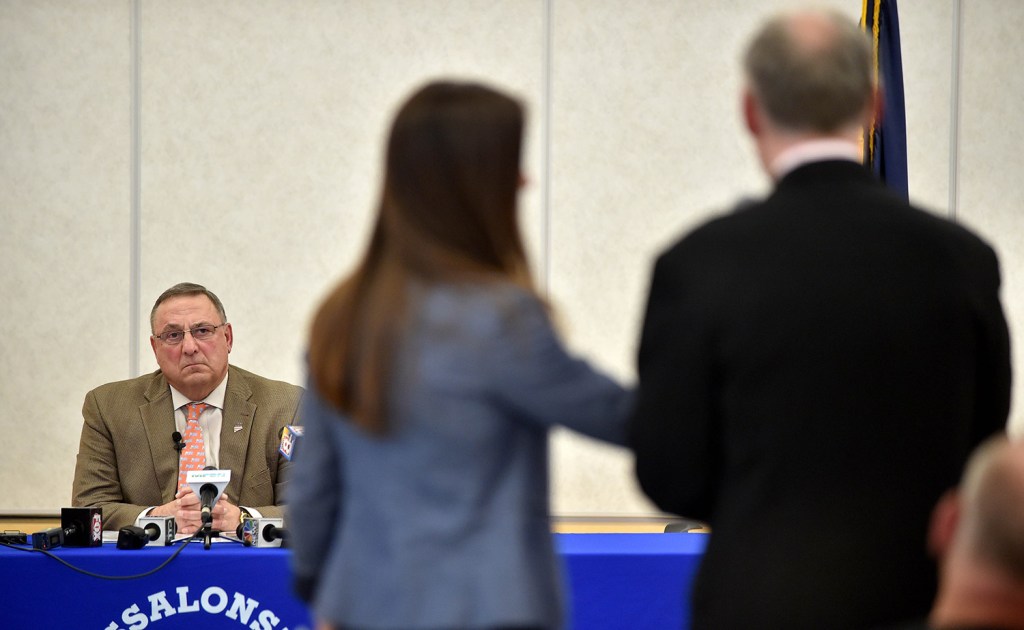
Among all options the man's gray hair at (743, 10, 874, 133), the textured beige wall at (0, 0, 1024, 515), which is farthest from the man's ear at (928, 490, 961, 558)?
the textured beige wall at (0, 0, 1024, 515)

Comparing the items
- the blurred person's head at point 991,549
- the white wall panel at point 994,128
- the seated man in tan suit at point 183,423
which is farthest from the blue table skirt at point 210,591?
the white wall panel at point 994,128

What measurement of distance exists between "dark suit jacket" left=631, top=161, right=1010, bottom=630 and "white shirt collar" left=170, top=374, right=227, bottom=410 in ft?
9.20

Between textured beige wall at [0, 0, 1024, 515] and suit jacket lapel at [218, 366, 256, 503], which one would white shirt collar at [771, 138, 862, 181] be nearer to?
suit jacket lapel at [218, 366, 256, 503]

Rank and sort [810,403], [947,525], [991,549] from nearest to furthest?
[991,549]
[947,525]
[810,403]

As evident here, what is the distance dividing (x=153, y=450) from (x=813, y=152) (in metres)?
2.90

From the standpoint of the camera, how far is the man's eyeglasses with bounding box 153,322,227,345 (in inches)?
150

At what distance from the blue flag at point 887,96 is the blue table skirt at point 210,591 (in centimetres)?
151

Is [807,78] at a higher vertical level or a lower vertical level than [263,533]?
higher

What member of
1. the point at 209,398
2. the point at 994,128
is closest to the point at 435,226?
the point at 209,398

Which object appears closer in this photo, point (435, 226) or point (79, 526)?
point (435, 226)

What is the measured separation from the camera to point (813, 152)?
1.39 m

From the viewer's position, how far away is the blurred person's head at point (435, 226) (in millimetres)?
1405

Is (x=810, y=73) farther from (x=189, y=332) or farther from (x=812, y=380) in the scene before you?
(x=189, y=332)

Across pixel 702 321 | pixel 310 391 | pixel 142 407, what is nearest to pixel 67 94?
pixel 142 407
